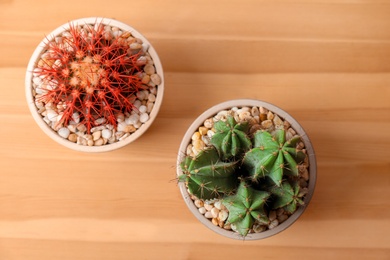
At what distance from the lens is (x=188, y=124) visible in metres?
1.07

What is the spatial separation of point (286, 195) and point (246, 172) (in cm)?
8

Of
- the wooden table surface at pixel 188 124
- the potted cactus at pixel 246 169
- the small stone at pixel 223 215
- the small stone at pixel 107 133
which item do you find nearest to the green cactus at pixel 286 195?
the potted cactus at pixel 246 169

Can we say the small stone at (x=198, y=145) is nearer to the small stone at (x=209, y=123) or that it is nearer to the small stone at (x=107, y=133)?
the small stone at (x=209, y=123)

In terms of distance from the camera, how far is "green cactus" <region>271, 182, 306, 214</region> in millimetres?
813

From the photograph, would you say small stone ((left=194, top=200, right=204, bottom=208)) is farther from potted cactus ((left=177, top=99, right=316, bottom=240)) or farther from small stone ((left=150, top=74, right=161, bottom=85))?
small stone ((left=150, top=74, right=161, bottom=85))

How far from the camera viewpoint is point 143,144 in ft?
3.52

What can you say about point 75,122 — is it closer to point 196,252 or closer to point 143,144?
point 143,144

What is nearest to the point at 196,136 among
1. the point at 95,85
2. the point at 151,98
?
the point at 151,98

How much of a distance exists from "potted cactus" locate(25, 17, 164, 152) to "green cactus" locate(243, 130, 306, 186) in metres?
0.26

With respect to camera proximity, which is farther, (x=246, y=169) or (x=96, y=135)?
(x=96, y=135)

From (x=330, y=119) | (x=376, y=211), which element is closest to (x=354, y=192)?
(x=376, y=211)

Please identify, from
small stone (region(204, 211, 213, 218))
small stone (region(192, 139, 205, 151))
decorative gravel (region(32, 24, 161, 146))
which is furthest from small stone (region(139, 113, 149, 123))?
small stone (region(204, 211, 213, 218))

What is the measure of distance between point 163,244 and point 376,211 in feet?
1.50

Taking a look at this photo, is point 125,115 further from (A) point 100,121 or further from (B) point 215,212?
(B) point 215,212
